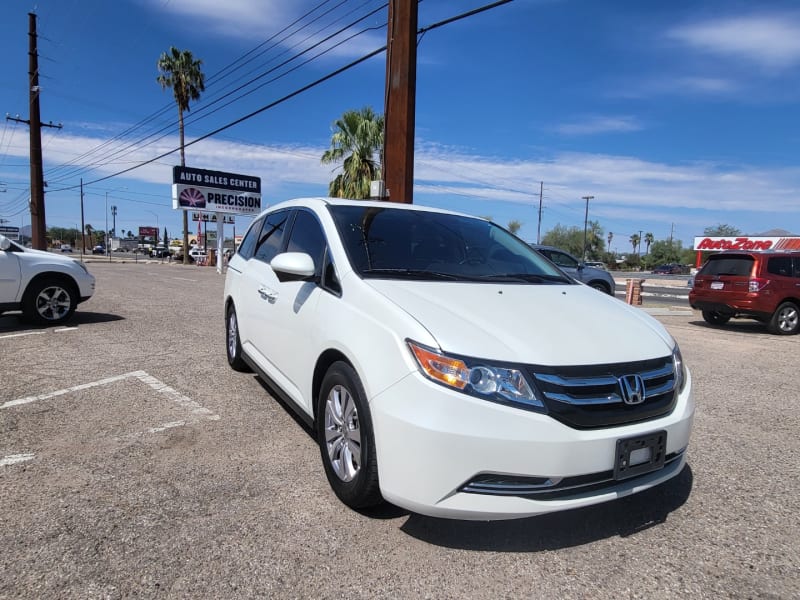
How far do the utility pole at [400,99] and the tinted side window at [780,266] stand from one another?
291 inches

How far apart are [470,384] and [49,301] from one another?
799 cm

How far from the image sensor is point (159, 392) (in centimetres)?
471

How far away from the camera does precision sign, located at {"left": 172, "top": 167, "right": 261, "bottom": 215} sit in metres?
32.1

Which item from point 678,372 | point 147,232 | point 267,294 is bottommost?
point 678,372

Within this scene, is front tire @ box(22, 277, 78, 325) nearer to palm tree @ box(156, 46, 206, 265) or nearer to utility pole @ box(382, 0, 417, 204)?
utility pole @ box(382, 0, 417, 204)

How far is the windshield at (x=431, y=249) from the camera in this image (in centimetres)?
320

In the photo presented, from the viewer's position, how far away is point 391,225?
3.59 m

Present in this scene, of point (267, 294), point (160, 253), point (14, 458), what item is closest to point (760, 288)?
point (267, 294)

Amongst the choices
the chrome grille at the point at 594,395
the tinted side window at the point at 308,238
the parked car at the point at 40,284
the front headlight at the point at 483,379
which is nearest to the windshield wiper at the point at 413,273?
the tinted side window at the point at 308,238

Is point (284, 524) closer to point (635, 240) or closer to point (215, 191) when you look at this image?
point (215, 191)

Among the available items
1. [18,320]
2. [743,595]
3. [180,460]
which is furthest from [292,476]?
[18,320]

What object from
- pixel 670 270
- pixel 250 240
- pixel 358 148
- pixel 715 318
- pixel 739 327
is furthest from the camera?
pixel 670 270

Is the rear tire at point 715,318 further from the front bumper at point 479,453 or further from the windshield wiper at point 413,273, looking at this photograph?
the front bumper at point 479,453

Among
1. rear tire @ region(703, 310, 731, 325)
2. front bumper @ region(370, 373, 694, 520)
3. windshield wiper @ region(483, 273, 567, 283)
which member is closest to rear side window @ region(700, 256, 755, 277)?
rear tire @ region(703, 310, 731, 325)
